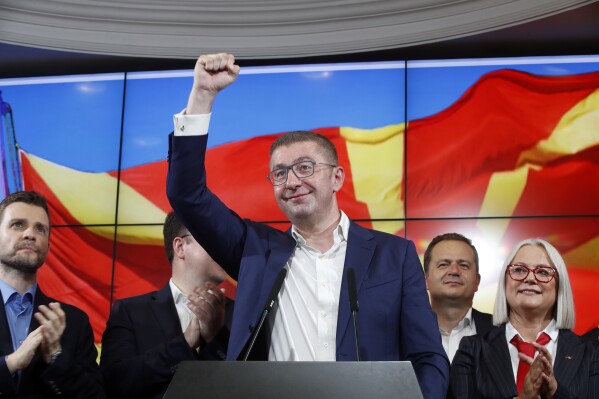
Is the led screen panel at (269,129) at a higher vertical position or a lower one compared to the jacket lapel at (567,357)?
higher

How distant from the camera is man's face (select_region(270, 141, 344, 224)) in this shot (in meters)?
2.34

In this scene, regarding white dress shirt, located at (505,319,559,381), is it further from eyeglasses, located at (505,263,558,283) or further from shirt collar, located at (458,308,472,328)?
shirt collar, located at (458,308,472,328)

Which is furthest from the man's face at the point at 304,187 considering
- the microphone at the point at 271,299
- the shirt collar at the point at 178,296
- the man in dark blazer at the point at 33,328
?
the shirt collar at the point at 178,296

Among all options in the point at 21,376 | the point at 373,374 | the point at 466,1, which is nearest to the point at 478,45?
the point at 466,1

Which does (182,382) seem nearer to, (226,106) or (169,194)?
(169,194)

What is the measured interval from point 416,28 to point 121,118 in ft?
7.09

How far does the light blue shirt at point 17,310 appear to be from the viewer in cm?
304

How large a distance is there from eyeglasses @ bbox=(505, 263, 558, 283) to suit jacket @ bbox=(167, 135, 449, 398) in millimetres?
863

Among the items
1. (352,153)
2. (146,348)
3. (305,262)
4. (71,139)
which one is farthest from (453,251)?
(71,139)

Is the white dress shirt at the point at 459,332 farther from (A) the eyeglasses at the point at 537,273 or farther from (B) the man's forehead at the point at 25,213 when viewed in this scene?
(B) the man's forehead at the point at 25,213

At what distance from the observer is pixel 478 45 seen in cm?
583

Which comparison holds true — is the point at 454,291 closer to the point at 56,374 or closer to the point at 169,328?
the point at 169,328

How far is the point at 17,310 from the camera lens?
10.1 ft

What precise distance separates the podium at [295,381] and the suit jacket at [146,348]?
147cm
